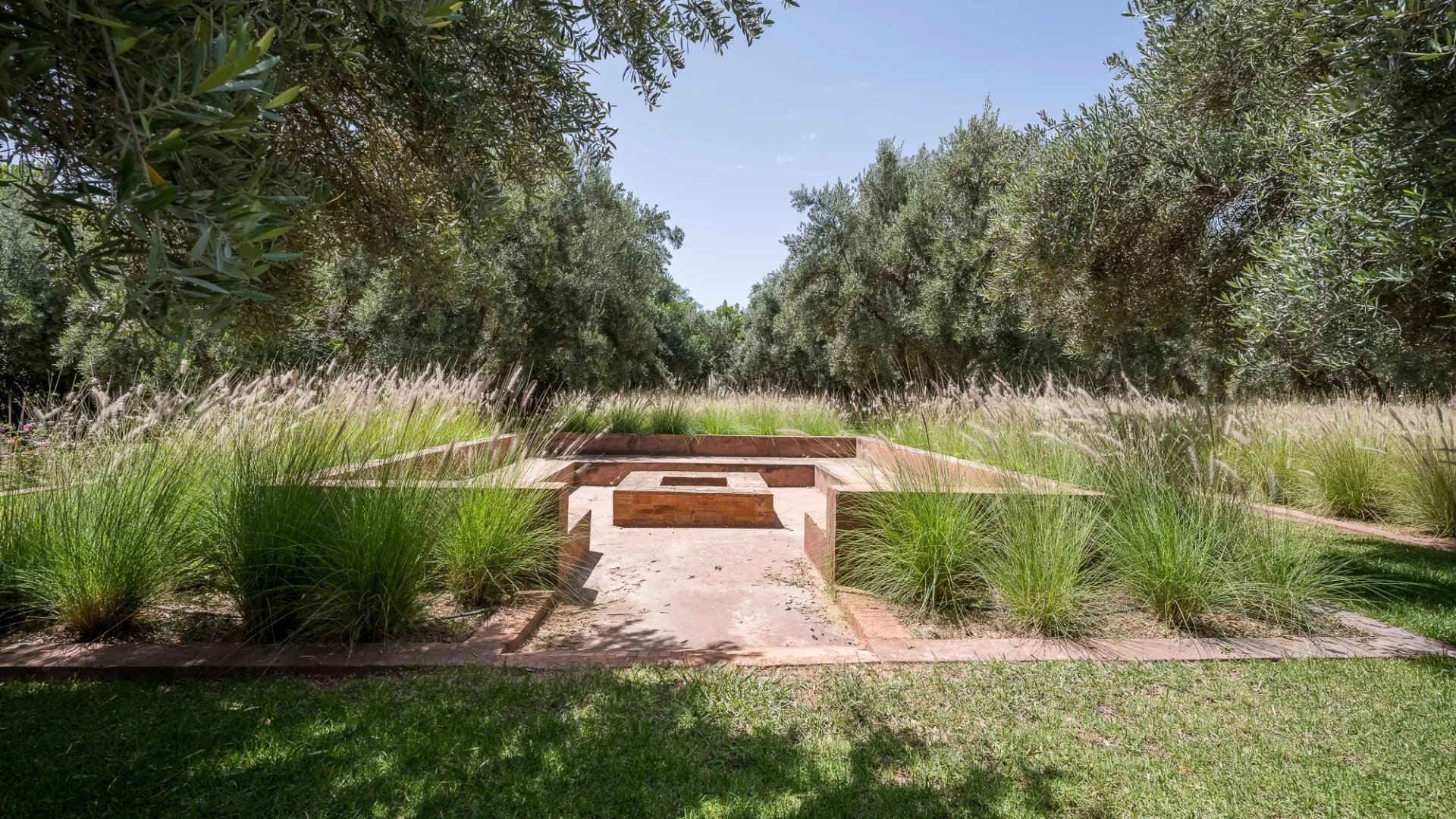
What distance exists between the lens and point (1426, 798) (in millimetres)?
1946

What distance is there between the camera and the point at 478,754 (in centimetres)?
205

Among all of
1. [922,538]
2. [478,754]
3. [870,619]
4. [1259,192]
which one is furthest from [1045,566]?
[1259,192]

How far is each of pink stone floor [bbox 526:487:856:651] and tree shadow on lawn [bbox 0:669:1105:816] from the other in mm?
808

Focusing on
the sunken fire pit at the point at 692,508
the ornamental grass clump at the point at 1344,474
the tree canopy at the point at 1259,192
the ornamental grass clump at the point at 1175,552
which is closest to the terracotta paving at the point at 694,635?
the ornamental grass clump at the point at 1175,552

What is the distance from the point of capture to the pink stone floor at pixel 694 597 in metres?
3.41

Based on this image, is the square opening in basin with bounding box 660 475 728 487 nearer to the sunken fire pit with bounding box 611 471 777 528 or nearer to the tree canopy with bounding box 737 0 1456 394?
the sunken fire pit with bounding box 611 471 777 528

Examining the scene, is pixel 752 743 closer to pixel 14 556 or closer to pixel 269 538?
pixel 269 538

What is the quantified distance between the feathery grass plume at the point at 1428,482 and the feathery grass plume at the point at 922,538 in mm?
4784

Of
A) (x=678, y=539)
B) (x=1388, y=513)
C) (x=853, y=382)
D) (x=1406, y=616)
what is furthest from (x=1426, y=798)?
(x=853, y=382)

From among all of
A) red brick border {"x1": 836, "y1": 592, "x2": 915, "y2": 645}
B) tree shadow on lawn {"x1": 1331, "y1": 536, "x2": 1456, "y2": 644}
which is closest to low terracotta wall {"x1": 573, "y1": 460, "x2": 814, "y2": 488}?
red brick border {"x1": 836, "y1": 592, "x2": 915, "y2": 645}

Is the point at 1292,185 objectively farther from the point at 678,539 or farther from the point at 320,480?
the point at 320,480

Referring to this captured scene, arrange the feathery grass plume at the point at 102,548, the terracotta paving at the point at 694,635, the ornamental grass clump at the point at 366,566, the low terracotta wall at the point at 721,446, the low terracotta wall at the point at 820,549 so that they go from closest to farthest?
the terracotta paving at the point at 694,635 → the feathery grass plume at the point at 102,548 → the ornamental grass clump at the point at 366,566 → the low terracotta wall at the point at 820,549 → the low terracotta wall at the point at 721,446

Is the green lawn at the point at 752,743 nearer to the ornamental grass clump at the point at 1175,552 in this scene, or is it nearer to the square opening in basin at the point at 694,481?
the ornamental grass clump at the point at 1175,552

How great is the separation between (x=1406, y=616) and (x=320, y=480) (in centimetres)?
608
